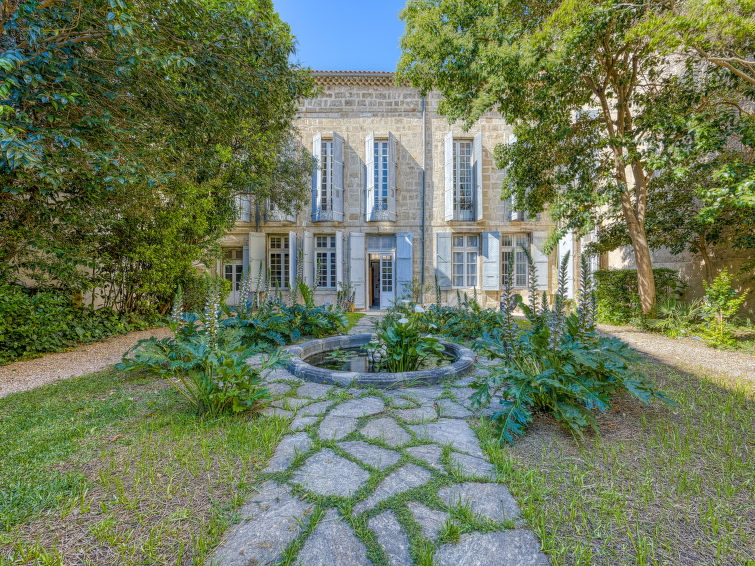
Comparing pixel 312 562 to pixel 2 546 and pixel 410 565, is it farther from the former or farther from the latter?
pixel 2 546

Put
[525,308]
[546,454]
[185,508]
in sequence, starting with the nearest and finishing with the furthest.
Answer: [185,508] → [546,454] → [525,308]

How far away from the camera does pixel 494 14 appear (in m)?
4.87

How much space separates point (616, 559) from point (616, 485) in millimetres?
461

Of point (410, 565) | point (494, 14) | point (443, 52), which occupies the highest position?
point (494, 14)

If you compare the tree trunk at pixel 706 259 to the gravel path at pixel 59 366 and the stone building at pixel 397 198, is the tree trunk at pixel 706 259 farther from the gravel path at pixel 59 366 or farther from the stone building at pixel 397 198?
the gravel path at pixel 59 366

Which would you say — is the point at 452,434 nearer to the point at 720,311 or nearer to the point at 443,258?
the point at 720,311

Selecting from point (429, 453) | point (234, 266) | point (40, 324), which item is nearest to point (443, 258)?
point (234, 266)

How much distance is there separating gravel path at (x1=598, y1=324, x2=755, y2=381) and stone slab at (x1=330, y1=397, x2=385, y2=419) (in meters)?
3.43

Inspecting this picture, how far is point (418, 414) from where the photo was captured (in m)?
2.22

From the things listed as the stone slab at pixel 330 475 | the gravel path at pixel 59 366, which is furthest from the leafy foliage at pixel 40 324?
the stone slab at pixel 330 475

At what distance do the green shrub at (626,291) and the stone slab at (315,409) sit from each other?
232 inches

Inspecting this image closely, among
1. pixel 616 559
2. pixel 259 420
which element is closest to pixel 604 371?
pixel 616 559

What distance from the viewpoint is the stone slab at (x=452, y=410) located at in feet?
7.18

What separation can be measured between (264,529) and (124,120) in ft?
14.4
